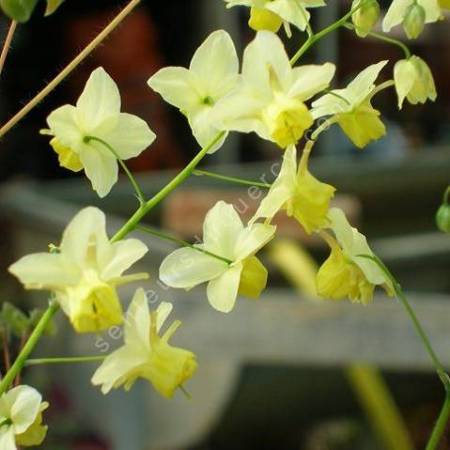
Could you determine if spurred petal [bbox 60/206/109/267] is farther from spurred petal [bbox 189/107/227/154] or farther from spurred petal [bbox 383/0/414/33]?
spurred petal [bbox 383/0/414/33]

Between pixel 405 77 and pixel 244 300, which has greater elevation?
pixel 405 77

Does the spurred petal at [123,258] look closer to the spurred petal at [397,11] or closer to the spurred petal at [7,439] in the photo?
the spurred petal at [7,439]

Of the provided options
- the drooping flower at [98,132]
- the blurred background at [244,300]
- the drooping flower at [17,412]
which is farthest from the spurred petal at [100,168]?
the blurred background at [244,300]

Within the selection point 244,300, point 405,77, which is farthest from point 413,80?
point 244,300

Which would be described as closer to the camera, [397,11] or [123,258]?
[123,258]

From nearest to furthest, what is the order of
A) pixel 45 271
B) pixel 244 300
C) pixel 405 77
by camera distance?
pixel 45 271 < pixel 405 77 < pixel 244 300

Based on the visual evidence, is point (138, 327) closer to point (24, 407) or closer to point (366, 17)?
point (24, 407)

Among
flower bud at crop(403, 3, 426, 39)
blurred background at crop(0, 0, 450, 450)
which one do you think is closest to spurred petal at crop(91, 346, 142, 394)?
flower bud at crop(403, 3, 426, 39)
